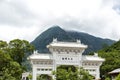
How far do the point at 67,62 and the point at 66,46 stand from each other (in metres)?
1.98

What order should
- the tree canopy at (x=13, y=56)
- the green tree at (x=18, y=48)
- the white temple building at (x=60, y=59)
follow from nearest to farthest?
the white temple building at (x=60, y=59), the tree canopy at (x=13, y=56), the green tree at (x=18, y=48)

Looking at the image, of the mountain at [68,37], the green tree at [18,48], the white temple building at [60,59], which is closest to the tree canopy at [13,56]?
the green tree at [18,48]

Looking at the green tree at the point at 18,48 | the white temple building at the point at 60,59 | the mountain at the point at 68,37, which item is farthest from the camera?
the mountain at the point at 68,37

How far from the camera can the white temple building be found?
4259 cm

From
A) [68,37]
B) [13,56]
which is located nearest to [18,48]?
[13,56]

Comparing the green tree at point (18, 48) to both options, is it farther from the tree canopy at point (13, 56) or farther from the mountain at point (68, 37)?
the mountain at point (68, 37)

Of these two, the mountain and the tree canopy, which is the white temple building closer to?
the tree canopy

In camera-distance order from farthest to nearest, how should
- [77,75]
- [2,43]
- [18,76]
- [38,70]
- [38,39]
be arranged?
[38,39] → [2,43] → [18,76] → [38,70] → [77,75]

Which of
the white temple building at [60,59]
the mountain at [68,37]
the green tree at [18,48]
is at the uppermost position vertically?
the mountain at [68,37]

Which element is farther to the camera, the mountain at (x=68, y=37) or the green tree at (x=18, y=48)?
the mountain at (x=68, y=37)

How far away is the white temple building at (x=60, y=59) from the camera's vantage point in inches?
1677

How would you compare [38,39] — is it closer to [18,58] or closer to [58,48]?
[18,58]

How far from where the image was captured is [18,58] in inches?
2181

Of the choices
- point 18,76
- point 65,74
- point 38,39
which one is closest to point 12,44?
point 18,76
